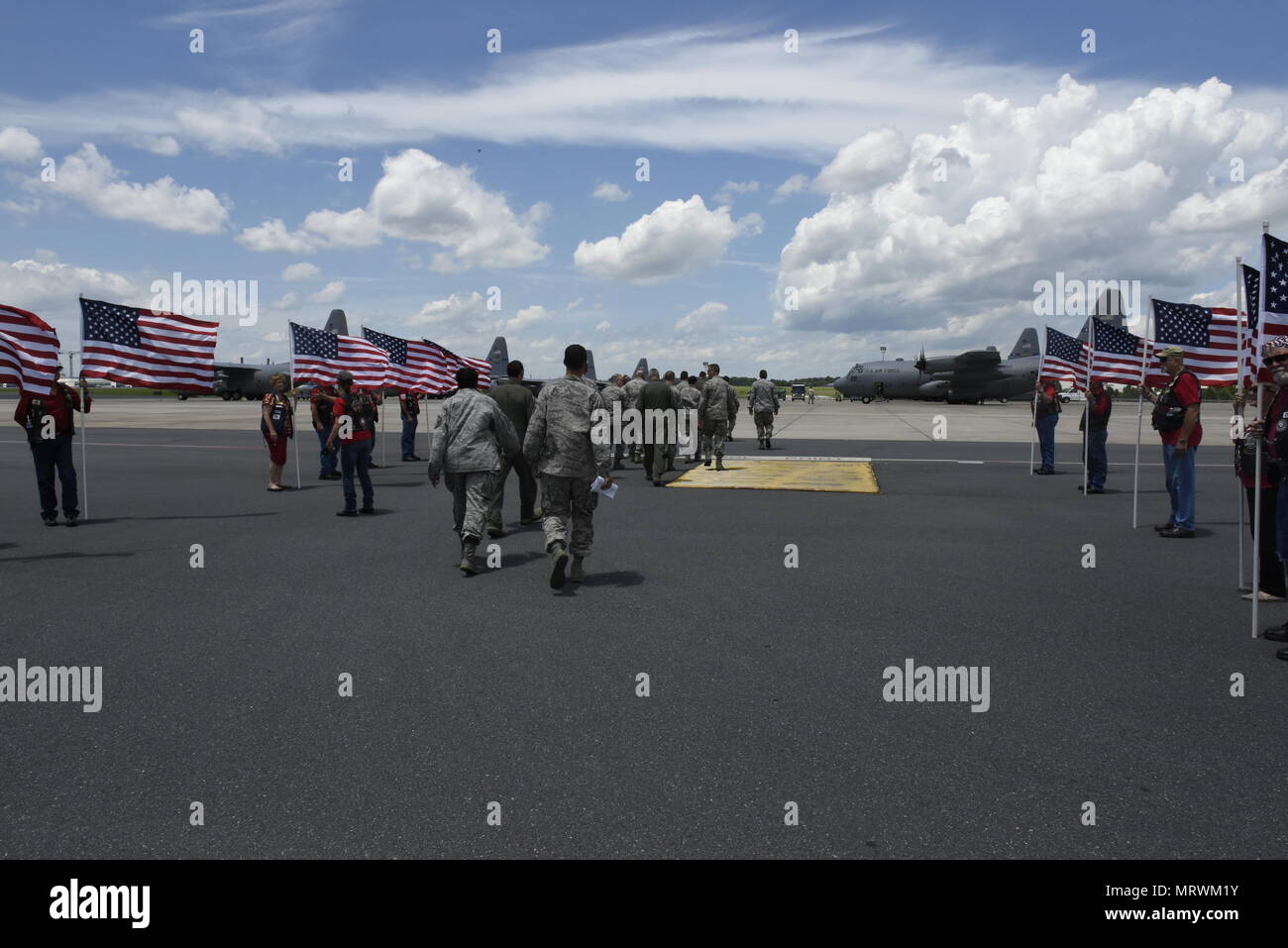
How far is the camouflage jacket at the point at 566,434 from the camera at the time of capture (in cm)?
780

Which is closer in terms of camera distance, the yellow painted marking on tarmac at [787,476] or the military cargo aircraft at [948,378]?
the yellow painted marking on tarmac at [787,476]

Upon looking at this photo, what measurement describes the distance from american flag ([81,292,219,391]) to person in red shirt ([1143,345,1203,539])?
12032 mm

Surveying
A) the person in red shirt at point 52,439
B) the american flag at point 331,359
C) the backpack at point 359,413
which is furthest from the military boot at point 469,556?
the american flag at point 331,359

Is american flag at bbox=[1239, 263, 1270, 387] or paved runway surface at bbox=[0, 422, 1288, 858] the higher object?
american flag at bbox=[1239, 263, 1270, 387]

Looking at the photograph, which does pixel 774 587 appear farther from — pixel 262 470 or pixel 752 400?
pixel 752 400

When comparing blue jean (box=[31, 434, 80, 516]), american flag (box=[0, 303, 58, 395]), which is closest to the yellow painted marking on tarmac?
blue jean (box=[31, 434, 80, 516])

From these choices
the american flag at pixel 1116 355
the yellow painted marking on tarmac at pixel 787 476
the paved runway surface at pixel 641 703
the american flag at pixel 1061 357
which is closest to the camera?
the paved runway surface at pixel 641 703

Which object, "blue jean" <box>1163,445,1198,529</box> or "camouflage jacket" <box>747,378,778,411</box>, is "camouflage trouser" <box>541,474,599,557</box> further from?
"camouflage jacket" <box>747,378,778,411</box>

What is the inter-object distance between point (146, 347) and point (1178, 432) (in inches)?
514

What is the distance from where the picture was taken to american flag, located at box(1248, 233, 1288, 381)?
21.3ft

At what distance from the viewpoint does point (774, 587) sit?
25.1 ft

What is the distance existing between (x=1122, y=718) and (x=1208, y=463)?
18528 millimetres

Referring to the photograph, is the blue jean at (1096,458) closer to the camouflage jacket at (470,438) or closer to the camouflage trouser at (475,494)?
the camouflage jacket at (470,438)

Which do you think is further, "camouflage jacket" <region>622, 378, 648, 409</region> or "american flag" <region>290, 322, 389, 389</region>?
"camouflage jacket" <region>622, 378, 648, 409</region>
